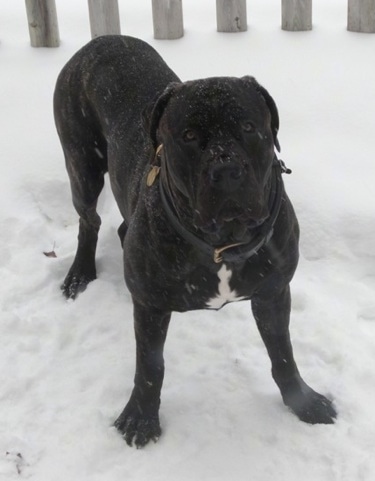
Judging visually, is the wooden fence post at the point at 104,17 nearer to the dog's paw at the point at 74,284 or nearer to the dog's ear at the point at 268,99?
the dog's paw at the point at 74,284

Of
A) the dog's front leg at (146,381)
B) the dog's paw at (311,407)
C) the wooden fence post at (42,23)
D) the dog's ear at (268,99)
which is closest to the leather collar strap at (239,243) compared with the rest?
the dog's ear at (268,99)

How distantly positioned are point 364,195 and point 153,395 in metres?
1.65

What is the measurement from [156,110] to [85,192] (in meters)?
1.23

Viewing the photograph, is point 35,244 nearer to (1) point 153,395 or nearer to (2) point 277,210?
(1) point 153,395

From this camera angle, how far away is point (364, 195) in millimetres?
3734

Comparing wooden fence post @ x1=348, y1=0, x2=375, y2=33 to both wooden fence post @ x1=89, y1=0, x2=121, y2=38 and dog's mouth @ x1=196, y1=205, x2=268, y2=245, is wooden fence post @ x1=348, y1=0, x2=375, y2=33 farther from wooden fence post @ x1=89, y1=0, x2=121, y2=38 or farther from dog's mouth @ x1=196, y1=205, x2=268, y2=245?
dog's mouth @ x1=196, y1=205, x2=268, y2=245

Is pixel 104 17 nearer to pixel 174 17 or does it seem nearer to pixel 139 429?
pixel 174 17

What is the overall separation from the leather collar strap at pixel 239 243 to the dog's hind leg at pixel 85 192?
45.2 inches

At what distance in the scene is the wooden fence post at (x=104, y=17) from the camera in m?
4.64

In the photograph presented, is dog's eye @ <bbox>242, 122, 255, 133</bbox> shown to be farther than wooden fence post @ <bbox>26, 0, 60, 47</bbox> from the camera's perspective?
No

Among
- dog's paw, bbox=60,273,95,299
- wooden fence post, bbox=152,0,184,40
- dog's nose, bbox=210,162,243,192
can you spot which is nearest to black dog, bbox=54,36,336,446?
dog's nose, bbox=210,162,243,192

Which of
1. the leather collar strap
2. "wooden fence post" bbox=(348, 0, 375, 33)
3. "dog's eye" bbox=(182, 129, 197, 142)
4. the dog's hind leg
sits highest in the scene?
"dog's eye" bbox=(182, 129, 197, 142)

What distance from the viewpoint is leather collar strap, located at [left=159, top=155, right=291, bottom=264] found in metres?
2.23

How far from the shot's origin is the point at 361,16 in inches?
179
